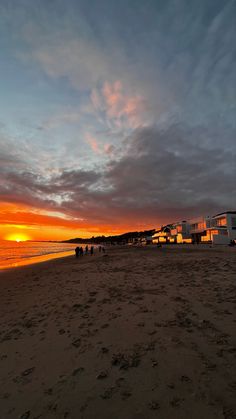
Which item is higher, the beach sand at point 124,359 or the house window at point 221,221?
the house window at point 221,221

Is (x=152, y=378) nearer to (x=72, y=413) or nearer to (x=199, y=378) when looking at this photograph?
(x=199, y=378)

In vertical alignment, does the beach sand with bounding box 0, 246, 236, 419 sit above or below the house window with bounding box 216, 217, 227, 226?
below

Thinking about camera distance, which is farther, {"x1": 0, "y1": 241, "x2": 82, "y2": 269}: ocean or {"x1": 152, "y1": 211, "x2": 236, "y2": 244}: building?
{"x1": 152, "y1": 211, "x2": 236, "y2": 244}: building

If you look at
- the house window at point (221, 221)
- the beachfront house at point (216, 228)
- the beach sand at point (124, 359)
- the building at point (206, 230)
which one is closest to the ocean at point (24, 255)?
the beach sand at point (124, 359)

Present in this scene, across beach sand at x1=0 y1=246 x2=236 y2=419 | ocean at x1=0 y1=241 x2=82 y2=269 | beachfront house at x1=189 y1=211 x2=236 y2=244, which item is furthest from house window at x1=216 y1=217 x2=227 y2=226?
beach sand at x1=0 y1=246 x2=236 y2=419

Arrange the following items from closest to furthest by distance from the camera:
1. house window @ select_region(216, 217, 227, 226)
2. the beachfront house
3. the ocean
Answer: the ocean, the beachfront house, house window @ select_region(216, 217, 227, 226)

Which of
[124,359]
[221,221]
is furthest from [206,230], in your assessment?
[124,359]

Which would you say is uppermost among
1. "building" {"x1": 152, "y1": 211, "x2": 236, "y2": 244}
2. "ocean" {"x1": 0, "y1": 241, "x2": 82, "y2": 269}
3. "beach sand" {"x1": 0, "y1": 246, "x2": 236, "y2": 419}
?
"building" {"x1": 152, "y1": 211, "x2": 236, "y2": 244}

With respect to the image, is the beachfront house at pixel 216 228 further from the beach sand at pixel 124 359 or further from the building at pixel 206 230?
the beach sand at pixel 124 359

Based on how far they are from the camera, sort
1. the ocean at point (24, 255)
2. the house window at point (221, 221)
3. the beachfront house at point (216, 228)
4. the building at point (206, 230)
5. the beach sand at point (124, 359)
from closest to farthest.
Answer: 1. the beach sand at point (124, 359)
2. the ocean at point (24, 255)
3. the beachfront house at point (216, 228)
4. the building at point (206, 230)
5. the house window at point (221, 221)

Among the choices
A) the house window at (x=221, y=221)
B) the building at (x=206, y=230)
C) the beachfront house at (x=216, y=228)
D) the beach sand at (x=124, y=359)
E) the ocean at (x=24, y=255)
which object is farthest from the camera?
the house window at (x=221, y=221)

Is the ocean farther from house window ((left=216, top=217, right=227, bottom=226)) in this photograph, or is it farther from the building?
house window ((left=216, top=217, right=227, bottom=226))

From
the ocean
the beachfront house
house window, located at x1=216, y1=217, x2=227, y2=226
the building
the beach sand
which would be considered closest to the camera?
the beach sand

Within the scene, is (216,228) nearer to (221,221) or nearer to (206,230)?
(221,221)
